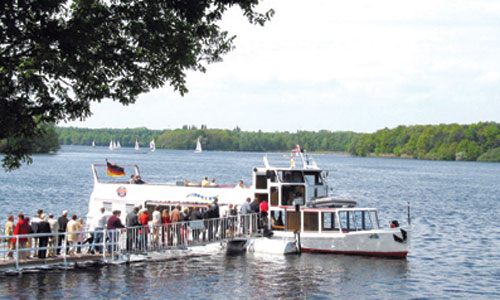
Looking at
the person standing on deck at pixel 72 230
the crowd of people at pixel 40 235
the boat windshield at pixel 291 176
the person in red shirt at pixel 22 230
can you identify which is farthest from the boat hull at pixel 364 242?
the person in red shirt at pixel 22 230

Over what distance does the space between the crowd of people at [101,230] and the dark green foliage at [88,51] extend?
8774 mm

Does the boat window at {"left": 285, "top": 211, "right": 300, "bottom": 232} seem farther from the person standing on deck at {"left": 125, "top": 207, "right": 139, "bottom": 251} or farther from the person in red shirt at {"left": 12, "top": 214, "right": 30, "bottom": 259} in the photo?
the person in red shirt at {"left": 12, "top": 214, "right": 30, "bottom": 259}

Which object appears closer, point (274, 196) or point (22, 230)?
point (22, 230)

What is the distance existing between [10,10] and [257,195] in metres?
20.1

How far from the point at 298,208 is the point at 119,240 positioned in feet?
29.4

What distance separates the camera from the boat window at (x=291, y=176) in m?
32.0

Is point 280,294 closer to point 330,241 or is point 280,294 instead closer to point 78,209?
point 330,241

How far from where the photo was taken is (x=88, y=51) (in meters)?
14.2

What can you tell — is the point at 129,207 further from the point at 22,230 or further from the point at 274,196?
the point at 22,230

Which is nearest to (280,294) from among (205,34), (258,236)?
(258,236)

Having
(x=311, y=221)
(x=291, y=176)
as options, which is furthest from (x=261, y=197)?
(x=311, y=221)

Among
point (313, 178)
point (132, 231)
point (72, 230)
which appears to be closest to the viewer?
point (72, 230)

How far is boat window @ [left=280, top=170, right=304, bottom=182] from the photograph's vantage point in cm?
3195

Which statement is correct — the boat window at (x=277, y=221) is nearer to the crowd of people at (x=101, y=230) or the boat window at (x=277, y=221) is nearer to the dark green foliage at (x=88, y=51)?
the crowd of people at (x=101, y=230)
